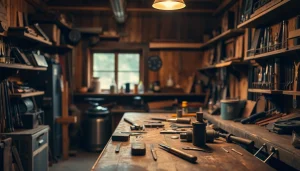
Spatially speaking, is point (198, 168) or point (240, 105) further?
point (240, 105)

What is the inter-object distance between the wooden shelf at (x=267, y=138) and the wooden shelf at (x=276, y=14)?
1008mm

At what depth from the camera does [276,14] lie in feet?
7.98

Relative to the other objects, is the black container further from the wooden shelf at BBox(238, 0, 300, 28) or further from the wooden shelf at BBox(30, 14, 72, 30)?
the wooden shelf at BBox(30, 14, 72, 30)

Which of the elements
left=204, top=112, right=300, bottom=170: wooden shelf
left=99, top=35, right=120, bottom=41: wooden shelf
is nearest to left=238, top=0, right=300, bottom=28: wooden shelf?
left=204, top=112, right=300, bottom=170: wooden shelf

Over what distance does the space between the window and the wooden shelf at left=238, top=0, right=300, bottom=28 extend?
2.91 m

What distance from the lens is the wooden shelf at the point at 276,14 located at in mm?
2119

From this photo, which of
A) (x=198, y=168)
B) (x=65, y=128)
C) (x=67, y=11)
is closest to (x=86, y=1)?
(x=67, y=11)

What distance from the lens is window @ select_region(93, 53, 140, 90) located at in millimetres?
5461

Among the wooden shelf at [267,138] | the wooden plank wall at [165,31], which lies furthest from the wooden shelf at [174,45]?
the wooden shelf at [267,138]

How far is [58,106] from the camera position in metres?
4.32

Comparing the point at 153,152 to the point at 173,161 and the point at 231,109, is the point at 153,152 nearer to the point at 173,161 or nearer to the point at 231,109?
the point at 173,161

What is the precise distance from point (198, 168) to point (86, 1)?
4213mm

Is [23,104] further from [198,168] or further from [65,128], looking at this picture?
[198,168]

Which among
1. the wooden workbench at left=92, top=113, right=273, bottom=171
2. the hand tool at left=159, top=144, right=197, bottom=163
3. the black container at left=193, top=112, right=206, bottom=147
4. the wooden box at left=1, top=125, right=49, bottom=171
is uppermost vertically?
the black container at left=193, top=112, right=206, bottom=147
